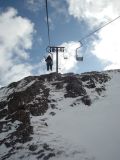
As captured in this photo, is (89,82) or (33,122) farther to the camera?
(89,82)

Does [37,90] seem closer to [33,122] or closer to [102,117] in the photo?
[33,122]

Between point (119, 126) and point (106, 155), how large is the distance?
400 centimetres

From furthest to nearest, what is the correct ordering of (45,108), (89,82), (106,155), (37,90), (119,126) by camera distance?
1. (89,82)
2. (37,90)
3. (45,108)
4. (119,126)
5. (106,155)

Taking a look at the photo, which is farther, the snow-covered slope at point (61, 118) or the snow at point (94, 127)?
the snow-covered slope at point (61, 118)

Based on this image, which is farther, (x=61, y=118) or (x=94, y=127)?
(x=61, y=118)

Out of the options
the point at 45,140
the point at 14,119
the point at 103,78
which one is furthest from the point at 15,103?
the point at 103,78

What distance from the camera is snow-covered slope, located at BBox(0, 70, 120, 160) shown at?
17.4 m

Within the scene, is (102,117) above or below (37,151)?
above

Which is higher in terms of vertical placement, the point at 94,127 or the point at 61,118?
the point at 61,118

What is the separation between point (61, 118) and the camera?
22.0 meters

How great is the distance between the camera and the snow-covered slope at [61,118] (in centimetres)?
1741

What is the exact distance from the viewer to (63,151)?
17.2 m

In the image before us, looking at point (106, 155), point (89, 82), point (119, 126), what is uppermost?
point (89, 82)

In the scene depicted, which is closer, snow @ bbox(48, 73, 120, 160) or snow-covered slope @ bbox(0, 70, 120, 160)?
snow @ bbox(48, 73, 120, 160)
